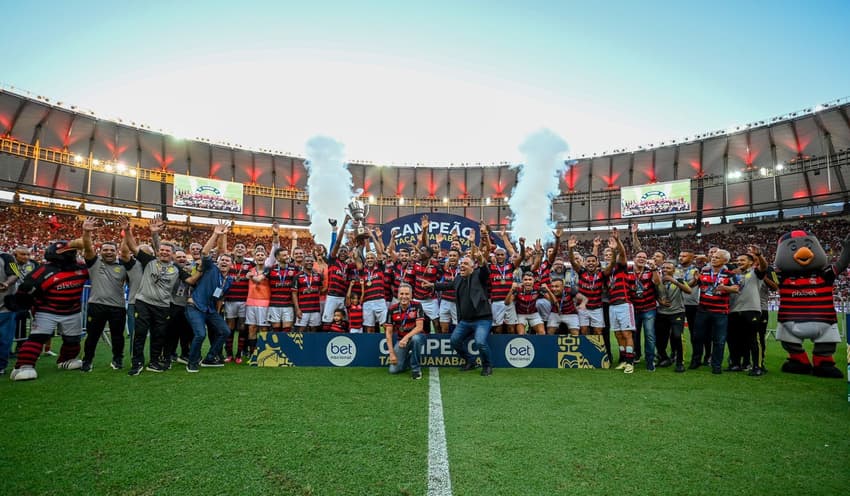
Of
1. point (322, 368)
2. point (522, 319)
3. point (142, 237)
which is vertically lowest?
point (322, 368)

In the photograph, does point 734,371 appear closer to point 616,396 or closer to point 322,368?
point 616,396

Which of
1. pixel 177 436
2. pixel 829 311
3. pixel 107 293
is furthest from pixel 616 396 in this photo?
pixel 107 293

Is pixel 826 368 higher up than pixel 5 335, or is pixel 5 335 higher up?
pixel 5 335

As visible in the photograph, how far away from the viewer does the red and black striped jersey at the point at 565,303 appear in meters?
8.53

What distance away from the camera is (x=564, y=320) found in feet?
28.1

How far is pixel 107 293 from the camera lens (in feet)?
22.9

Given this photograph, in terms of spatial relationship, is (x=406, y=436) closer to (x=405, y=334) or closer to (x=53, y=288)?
(x=405, y=334)

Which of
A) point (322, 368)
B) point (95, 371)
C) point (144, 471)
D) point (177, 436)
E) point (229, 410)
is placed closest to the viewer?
point (144, 471)

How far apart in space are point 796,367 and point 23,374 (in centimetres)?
1186

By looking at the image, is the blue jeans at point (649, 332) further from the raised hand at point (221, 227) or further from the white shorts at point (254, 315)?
the raised hand at point (221, 227)

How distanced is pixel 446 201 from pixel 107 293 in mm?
40642

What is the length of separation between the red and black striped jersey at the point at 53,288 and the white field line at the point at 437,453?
5747 millimetres

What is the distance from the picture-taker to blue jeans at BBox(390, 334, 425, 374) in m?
6.91

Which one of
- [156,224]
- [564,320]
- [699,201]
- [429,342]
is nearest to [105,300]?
[156,224]
